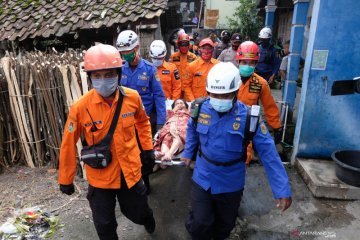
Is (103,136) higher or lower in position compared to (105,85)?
lower

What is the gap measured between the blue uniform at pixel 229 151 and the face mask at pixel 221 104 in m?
0.07

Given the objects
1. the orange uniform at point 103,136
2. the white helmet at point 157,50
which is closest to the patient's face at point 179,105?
the white helmet at point 157,50

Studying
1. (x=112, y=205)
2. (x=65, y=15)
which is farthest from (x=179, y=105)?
(x=65, y=15)

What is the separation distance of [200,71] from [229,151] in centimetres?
306

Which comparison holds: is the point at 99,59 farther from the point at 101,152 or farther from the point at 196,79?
the point at 196,79

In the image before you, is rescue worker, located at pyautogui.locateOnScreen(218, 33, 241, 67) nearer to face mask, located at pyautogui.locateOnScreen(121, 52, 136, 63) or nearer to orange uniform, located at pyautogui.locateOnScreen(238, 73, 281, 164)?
orange uniform, located at pyautogui.locateOnScreen(238, 73, 281, 164)

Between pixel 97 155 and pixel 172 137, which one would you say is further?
pixel 172 137

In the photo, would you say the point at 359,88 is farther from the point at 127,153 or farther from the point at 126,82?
the point at 126,82

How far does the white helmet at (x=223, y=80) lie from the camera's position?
8.33 ft

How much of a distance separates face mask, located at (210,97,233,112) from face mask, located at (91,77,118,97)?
909 mm

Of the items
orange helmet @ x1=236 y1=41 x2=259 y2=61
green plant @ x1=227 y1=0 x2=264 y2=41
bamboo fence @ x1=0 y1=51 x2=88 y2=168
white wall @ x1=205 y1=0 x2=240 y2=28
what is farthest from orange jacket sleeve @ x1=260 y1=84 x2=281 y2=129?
white wall @ x1=205 y1=0 x2=240 y2=28

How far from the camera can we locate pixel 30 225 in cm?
351

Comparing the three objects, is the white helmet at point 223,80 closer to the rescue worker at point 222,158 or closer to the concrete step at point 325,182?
the rescue worker at point 222,158

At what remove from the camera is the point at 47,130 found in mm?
4699
